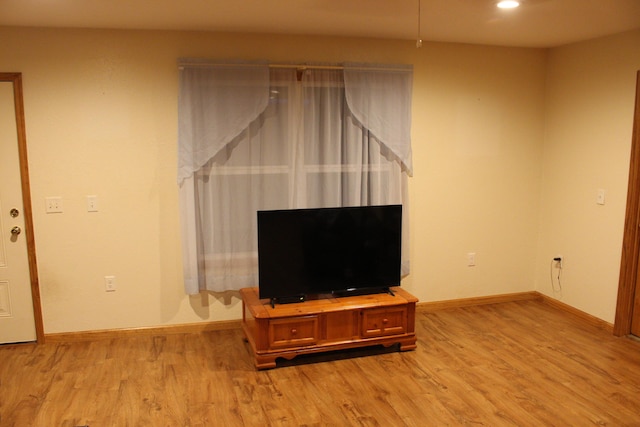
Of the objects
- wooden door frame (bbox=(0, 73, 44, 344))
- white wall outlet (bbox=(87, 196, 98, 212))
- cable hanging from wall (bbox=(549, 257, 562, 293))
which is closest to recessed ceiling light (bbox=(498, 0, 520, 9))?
cable hanging from wall (bbox=(549, 257, 562, 293))

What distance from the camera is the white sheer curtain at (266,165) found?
3.91 metres

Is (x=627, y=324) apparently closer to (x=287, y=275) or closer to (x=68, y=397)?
(x=287, y=275)

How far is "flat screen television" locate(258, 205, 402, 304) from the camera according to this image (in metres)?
3.61

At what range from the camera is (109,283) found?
13.1ft

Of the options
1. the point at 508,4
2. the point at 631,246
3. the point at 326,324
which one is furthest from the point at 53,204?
the point at 631,246

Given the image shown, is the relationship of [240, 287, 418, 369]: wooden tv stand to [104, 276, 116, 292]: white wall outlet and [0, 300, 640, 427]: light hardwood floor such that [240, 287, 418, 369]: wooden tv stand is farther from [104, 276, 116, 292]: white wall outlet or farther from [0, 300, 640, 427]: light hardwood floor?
[104, 276, 116, 292]: white wall outlet

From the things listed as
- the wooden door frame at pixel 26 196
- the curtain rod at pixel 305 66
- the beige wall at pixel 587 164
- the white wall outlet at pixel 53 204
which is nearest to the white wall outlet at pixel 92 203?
the white wall outlet at pixel 53 204

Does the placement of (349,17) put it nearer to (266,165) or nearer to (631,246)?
(266,165)

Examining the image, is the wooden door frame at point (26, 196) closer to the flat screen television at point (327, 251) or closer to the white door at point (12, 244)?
the white door at point (12, 244)

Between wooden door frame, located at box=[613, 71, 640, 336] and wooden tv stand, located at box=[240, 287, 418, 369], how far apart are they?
168cm

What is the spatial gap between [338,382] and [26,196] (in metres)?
2.60

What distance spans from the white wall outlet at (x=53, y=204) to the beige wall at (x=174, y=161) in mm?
34

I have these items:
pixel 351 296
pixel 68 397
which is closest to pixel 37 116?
pixel 68 397

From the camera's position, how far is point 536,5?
3111 mm
